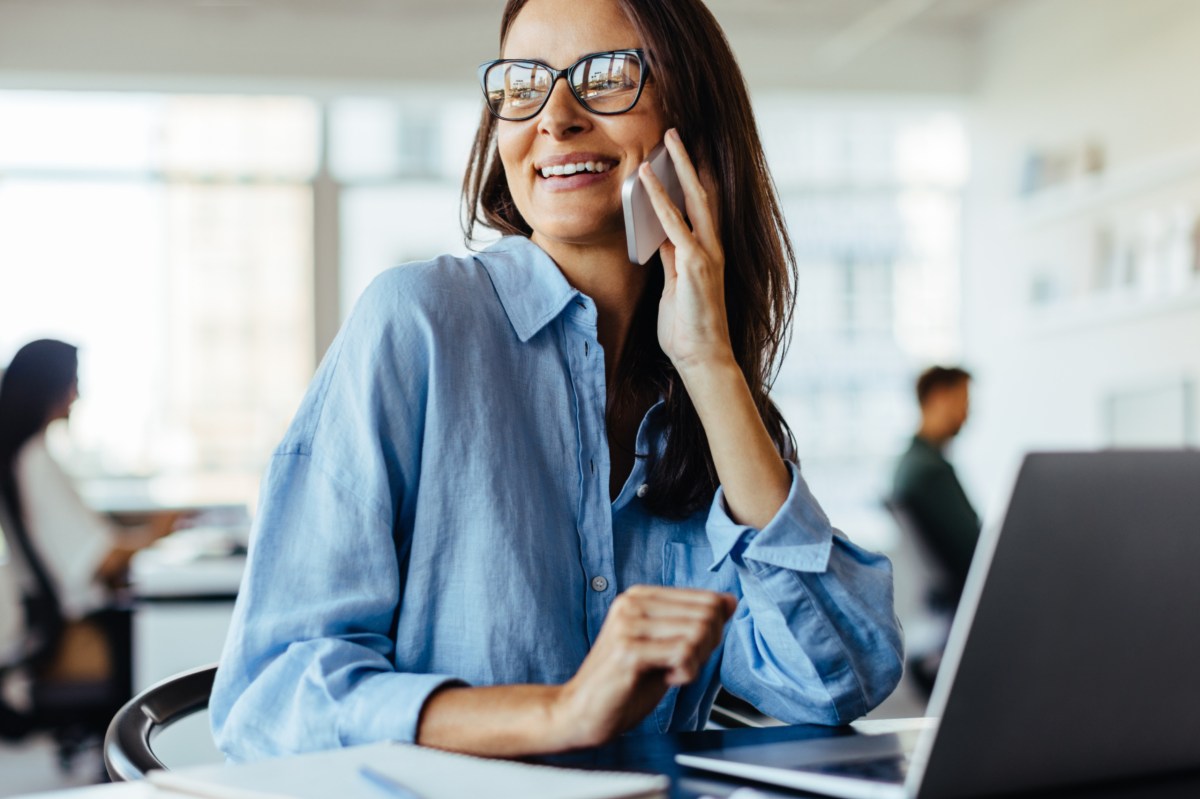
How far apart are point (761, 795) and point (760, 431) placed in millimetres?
471

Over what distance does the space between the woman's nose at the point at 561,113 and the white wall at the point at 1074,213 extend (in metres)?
4.41

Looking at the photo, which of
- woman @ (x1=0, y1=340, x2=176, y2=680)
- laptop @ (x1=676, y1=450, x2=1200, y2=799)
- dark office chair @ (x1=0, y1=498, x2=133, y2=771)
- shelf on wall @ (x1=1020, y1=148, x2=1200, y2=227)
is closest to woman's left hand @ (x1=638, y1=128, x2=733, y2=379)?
laptop @ (x1=676, y1=450, x2=1200, y2=799)

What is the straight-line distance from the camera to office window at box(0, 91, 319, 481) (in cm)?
649

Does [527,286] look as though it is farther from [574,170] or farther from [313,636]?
[313,636]

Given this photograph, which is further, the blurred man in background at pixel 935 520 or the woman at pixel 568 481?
the blurred man in background at pixel 935 520

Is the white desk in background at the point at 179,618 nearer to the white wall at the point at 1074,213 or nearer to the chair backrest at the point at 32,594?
the chair backrest at the point at 32,594

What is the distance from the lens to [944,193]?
745cm

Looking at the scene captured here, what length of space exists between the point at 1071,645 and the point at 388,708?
18.0 inches

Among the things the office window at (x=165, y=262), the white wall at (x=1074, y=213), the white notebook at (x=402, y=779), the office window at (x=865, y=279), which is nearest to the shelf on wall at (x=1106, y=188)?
the white wall at (x=1074, y=213)

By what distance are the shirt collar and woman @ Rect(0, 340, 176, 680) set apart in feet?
8.33

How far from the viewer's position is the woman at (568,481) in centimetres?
89

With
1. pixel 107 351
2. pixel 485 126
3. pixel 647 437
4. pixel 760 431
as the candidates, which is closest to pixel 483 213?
pixel 485 126

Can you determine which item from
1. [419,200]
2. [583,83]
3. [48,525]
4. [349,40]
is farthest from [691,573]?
[419,200]

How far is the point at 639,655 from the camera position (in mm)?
769
